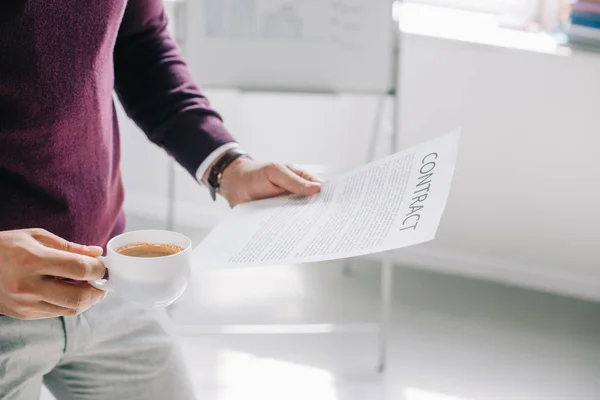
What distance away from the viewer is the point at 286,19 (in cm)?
189

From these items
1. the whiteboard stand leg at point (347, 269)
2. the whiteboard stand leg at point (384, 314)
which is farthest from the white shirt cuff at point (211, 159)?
the whiteboard stand leg at point (347, 269)

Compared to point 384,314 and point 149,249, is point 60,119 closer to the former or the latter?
point 149,249

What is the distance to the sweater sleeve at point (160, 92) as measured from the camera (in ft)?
3.52

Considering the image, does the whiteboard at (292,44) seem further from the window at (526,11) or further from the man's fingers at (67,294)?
the man's fingers at (67,294)

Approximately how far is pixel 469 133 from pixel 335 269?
58cm

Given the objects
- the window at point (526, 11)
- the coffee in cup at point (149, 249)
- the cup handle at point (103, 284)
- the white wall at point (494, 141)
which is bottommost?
the white wall at point (494, 141)

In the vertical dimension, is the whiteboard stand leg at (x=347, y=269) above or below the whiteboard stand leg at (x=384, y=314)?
below

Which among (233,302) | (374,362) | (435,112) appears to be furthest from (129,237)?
(435,112)

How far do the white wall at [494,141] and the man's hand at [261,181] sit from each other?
1226mm

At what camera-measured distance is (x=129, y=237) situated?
802mm

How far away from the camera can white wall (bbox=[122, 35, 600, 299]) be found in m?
2.14

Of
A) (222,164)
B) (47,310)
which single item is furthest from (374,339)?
(47,310)

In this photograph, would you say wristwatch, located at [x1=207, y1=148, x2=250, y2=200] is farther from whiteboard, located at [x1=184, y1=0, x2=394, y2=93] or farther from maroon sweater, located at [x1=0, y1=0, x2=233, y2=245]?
whiteboard, located at [x1=184, y1=0, x2=394, y2=93]

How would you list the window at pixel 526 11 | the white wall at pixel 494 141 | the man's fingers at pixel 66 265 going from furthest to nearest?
the window at pixel 526 11 → the white wall at pixel 494 141 → the man's fingers at pixel 66 265
